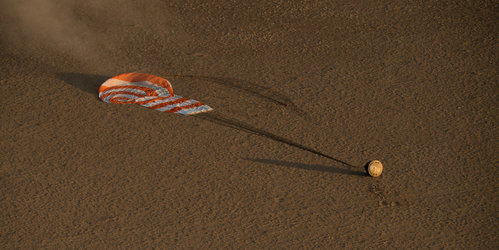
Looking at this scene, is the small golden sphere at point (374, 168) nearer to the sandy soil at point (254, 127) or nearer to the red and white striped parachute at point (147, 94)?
the sandy soil at point (254, 127)

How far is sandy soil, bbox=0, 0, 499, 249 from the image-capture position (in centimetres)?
511

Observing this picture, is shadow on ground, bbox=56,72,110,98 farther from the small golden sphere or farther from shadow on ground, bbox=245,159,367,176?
the small golden sphere

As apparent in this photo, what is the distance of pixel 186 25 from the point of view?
7.45m

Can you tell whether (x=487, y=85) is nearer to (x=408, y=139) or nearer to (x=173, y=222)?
(x=408, y=139)

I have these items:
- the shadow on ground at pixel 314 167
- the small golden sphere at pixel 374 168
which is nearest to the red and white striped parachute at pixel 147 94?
the shadow on ground at pixel 314 167

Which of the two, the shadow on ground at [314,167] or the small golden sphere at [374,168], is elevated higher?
the small golden sphere at [374,168]

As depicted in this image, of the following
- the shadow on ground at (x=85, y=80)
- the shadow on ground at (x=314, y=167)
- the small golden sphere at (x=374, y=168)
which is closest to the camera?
the small golden sphere at (x=374, y=168)

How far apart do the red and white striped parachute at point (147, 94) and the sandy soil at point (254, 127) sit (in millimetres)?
100

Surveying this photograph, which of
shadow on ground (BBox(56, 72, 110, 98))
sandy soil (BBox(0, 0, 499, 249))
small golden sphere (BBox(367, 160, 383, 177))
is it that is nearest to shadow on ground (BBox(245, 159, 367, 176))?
sandy soil (BBox(0, 0, 499, 249))

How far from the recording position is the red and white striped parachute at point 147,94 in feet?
20.6

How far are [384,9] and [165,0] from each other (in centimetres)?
269

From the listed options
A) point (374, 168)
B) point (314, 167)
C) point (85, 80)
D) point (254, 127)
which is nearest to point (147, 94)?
point (85, 80)

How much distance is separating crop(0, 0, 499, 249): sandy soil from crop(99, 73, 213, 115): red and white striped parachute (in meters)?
0.10

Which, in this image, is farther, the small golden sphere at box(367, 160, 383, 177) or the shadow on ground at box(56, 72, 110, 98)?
the shadow on ground at box(56, 72, 110, 98)
